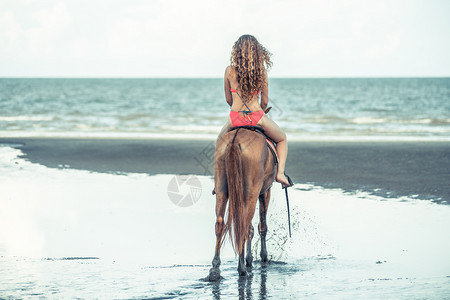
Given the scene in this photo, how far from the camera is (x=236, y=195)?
496 cm

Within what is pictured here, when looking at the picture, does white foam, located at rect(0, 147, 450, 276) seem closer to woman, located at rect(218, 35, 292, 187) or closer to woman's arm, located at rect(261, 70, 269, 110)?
woman, located at rect(218, 35, 292, 187)

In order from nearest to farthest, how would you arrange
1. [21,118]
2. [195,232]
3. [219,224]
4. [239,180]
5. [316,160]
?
1. [239,180]
2. [219,224]
3. [195,232]
4. [316,160]
5. [21,118]

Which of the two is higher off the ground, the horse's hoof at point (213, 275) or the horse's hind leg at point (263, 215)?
the horse's hind leg at point (263, 215)

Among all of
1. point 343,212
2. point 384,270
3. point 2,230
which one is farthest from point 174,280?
point 343,212

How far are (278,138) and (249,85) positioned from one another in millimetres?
551

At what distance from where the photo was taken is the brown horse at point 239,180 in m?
4.95

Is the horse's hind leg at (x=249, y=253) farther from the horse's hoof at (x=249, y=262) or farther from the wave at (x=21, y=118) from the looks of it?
the wave at (x=21, y=118)

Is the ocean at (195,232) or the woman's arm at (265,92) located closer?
the ocean at (195,232)

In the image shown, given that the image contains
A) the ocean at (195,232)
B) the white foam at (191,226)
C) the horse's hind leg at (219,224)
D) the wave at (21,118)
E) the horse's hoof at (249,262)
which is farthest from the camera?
the wave at (21,118)
